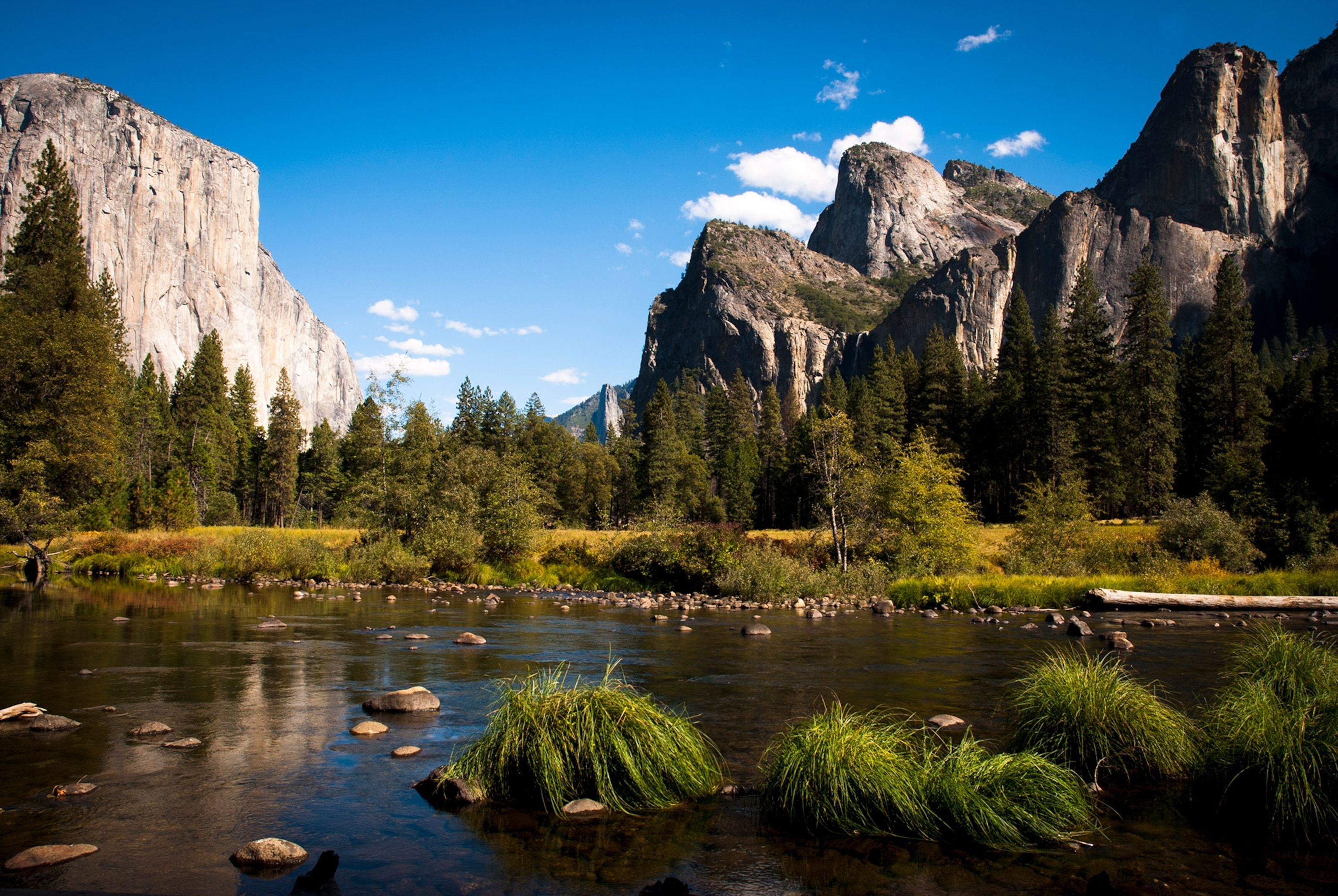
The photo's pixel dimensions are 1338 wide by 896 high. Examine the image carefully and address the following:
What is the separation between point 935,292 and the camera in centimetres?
17762

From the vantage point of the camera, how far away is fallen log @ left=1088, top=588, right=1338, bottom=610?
2616cm

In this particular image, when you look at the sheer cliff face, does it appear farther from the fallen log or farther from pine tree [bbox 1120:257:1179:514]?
the fallen log

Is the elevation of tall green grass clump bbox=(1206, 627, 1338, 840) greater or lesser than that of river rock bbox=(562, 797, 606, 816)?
greater

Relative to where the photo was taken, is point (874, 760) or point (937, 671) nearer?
point (874, 760)

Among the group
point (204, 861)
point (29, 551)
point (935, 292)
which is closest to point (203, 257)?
point (29, 551)

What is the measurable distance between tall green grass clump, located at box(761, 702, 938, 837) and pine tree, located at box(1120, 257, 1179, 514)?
53796mm

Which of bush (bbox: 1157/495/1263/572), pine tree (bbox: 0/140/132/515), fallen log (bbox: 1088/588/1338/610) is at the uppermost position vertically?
pine tree (bbox: 0/140/132/515)

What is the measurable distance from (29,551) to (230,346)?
15017cm

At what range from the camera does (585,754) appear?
286 inches

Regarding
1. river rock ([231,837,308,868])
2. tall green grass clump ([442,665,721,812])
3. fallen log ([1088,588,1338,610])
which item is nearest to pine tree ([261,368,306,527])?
fallen log ([1088,588,1338,610])

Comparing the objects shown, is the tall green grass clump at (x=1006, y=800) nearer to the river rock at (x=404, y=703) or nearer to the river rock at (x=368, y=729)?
the river rock at (x=368, y=729)

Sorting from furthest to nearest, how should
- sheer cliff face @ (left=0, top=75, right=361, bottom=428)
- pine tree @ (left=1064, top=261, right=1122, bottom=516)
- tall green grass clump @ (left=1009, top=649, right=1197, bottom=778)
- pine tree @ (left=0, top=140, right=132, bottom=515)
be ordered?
1. sheer cliff face @ (left=0, top=75, right=361, bottom=428)
2. pine tree @ (left=1064, top=261, right=1122, bottom=516)
3. pine tree @ (left=0, top=140, right=132, bottom=515)
4. tall green grass clump @ (left=1009, top=649, right=1197, bottom=778)

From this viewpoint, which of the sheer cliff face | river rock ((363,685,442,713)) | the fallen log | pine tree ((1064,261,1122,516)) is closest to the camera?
river rock ((363,685,442,713))

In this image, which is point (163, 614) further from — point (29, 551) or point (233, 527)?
point (233, 527)
